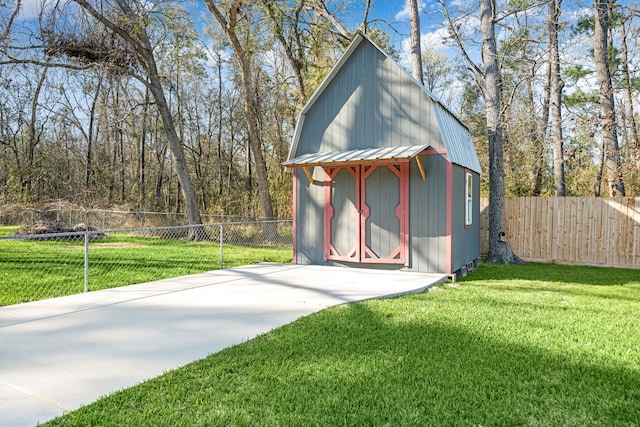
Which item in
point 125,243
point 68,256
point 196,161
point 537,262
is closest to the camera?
point 68,256

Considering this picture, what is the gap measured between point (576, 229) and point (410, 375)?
8816 mm

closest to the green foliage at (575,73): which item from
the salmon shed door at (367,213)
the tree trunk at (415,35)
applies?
the tree trunk at (415,35)

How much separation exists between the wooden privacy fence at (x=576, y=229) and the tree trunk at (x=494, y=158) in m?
0.82

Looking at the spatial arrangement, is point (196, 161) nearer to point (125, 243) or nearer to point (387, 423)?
point (125, 243)

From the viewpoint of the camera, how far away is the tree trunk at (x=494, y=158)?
9.71 meters

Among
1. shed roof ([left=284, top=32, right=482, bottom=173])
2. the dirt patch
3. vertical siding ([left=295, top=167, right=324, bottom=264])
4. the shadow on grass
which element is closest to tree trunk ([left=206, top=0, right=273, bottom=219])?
the dirt patch

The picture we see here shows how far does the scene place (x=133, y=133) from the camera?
18422mm

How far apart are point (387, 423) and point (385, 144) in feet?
19.2

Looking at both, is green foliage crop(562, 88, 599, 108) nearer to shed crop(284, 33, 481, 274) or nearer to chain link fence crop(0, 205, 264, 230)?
shed crop(284, 33, 481, 274)

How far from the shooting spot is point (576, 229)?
966 cm

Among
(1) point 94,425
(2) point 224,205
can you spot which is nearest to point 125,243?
(2) point 224,205

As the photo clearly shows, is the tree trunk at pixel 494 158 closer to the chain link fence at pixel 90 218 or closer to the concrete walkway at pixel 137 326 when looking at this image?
the concrete walkway at pixel 137 326

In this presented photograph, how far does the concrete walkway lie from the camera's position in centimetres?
257

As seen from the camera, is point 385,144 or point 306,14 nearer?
point 385,144
